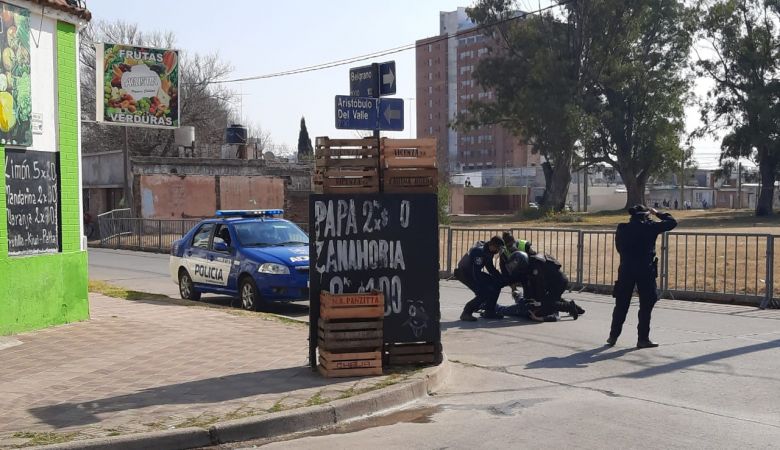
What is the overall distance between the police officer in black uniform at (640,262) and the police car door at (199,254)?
25.9 feet

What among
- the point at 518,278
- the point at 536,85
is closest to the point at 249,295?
the point at 518,278

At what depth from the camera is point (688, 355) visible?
10.2 metres

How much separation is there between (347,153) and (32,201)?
485cm

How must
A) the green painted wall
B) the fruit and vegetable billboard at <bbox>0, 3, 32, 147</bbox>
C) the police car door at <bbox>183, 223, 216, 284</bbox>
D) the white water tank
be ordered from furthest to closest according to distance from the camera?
1. the white water tank
2. the police car door at <bbox>183, 223, 216, 284</bbox>
3. the green painted wall
4. the fruit and vegetable billboard at <bbox>0, 3, 32, 147</bbox>

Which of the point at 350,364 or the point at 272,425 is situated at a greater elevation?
Result: the point at 350,364

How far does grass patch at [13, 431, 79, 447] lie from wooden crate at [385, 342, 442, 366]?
337cm

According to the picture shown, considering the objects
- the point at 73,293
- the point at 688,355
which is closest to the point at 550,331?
the point at 688,355

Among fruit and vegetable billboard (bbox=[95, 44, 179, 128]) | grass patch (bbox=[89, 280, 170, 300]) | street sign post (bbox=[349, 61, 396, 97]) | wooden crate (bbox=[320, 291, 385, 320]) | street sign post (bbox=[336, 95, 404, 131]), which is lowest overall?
grass patch (bbox=[89, 280, 170, 300])

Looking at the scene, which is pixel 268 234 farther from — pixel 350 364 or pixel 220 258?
pixel 350 364

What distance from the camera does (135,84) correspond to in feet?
56.1

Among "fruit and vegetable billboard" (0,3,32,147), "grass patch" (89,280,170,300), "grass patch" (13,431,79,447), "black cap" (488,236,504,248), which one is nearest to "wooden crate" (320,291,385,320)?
"grass patch" (13,431,79,447)

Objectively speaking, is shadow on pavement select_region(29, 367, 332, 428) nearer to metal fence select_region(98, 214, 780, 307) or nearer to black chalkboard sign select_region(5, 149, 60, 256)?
black chalkboard sign select_region(5, 149, 60, 256)

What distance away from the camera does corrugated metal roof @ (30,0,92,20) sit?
454 inches

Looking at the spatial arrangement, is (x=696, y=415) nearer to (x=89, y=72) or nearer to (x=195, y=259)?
(x=195, y=259)
